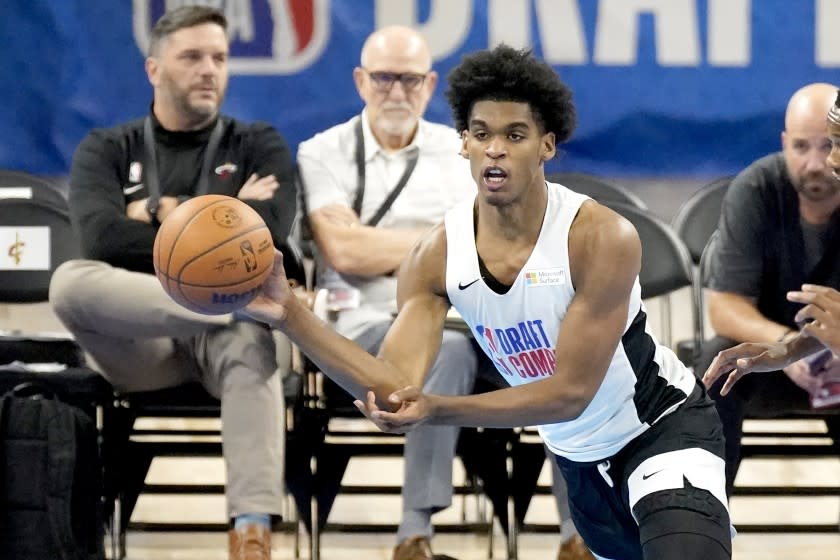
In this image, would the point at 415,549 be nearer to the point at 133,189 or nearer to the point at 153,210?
the point at 153,210

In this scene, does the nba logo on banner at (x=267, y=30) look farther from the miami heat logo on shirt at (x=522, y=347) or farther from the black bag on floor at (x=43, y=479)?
the miami heat logo on shirt at (x=522, y=347)

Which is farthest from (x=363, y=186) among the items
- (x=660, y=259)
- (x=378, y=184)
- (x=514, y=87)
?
(x=514, y=87)

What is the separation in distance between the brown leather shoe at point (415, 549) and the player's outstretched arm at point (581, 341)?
136 cm

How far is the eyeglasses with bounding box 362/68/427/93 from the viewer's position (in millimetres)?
4883

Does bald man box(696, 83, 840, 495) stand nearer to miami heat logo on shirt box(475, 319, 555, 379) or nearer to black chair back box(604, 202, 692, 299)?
black chair back box(604, 202, 692, 299)

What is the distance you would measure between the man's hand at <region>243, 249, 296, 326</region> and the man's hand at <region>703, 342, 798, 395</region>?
41.1 inches

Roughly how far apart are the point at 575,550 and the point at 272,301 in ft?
6.20

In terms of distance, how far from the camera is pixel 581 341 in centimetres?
302

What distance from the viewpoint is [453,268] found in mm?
3211

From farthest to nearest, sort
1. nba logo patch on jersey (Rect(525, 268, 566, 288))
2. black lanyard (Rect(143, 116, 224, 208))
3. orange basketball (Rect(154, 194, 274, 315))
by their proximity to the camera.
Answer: black lanyard (Rect(143, 116, 224, 208))
nba logo patch on jersey (Rect(525, 268, 566, 288))
orange basketball (Rect(154, 194, 274, 315))

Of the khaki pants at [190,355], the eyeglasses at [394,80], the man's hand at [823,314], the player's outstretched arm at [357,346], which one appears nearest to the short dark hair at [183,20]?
the eyeglasses at [394,80]

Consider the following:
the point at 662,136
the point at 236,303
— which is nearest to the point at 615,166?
the point at 662,136

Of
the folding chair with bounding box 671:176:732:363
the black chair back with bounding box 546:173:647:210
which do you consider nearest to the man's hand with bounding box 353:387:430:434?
the black chair back with bounding box 546:173:647:210

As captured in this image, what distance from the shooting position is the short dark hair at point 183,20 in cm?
482
